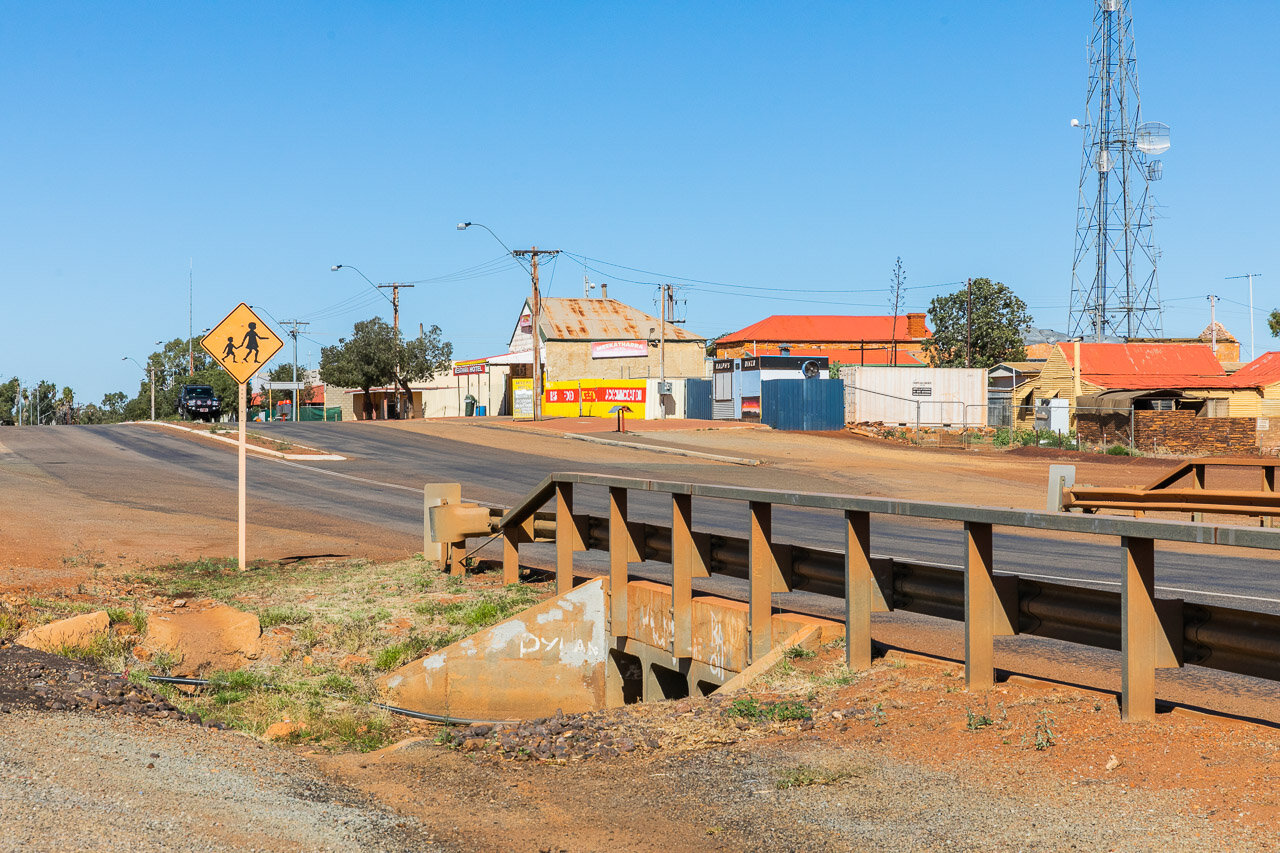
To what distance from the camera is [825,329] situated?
124375 mm

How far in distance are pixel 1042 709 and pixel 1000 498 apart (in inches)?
840

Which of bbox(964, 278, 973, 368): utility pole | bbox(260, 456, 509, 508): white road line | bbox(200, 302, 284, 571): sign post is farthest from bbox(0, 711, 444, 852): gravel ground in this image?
bbox(964, 278, 973, 368): utility pole

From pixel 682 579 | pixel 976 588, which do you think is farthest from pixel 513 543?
pixel 976 588

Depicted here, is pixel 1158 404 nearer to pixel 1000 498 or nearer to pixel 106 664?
pixel 1000 498

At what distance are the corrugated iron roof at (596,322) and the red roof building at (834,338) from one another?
40379 millimetres

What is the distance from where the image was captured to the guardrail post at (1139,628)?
5.32m

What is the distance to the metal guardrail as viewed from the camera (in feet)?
17.2

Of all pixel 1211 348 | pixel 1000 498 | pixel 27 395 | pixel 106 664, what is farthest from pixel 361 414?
pixel 27 395

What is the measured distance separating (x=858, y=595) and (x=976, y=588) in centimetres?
86

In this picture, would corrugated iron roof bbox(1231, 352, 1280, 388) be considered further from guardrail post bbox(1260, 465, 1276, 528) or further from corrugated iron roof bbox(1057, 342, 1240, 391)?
guardrail post bbox(1260, 465, 1276, 528)

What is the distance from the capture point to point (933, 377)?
58.5 metres

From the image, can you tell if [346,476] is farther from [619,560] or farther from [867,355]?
[867,355]

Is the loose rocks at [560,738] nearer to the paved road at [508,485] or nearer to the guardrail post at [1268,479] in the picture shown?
the paved road at [508,485]

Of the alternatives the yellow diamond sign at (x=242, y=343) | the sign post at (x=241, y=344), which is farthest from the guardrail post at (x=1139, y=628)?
the yellow diamond sign at (x=242, y=343)
